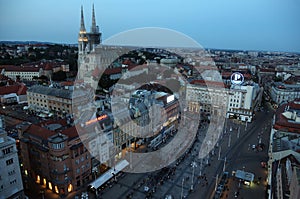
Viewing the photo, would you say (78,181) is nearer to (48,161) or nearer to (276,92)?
(48,161)

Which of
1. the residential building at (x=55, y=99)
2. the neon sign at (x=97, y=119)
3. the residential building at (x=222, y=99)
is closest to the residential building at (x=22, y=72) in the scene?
the residential building at (x=55, y=99)

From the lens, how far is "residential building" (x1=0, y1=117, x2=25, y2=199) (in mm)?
28602

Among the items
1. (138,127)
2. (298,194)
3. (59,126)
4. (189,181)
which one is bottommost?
(189,181)

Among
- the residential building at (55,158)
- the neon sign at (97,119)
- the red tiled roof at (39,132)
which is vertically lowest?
the residential building at (55,158)

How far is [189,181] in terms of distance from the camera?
3959cm

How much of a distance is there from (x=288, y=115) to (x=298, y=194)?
142 feet

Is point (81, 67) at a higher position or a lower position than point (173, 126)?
higher

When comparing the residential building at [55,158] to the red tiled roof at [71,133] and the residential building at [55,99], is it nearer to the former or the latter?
the red tiled roof at [71,133]

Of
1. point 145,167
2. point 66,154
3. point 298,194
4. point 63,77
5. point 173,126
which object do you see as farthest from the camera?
point 63,77

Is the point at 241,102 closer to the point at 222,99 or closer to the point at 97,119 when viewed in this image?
the point at 222,99

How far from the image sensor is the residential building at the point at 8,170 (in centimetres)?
2860

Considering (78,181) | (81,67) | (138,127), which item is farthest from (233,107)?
(81,67)

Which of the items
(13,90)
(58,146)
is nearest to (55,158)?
(58,146)

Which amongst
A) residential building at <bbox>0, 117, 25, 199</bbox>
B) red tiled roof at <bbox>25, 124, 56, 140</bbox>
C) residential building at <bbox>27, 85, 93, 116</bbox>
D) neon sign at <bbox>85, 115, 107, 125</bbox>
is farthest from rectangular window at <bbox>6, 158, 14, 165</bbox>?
residential building at <bbox>27, 85, 93, 116</bbox>
